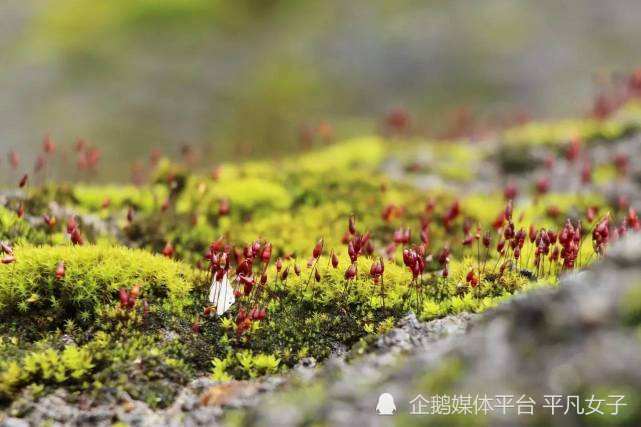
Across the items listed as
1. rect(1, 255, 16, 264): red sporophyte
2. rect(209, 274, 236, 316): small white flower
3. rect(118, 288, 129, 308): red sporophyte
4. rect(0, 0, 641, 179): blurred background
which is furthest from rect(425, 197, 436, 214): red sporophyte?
rect(0, 0, 641, 179): blurred background

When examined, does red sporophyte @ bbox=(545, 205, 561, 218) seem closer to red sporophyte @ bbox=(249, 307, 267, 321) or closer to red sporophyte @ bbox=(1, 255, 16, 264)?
red sporophyte @ bbox=(249, 307, 267, 321)

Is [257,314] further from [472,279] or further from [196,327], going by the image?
[472,279]

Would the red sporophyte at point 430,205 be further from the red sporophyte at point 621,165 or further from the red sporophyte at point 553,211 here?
the red sporophyte at point 621,165

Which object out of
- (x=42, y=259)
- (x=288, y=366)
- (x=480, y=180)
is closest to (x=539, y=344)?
(x=288, y=366)

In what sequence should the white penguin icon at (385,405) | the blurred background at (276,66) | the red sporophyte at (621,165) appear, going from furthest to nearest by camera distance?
1. the blurred background at (276,66)
2. the red sporophyte at (621,165)
3. the white penguin icon at (385,405)

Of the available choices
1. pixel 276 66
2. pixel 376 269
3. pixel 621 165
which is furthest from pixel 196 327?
pixel 276 66

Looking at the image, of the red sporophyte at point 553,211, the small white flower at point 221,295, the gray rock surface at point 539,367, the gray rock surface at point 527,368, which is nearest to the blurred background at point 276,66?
the red sporophyte at point 553,211
